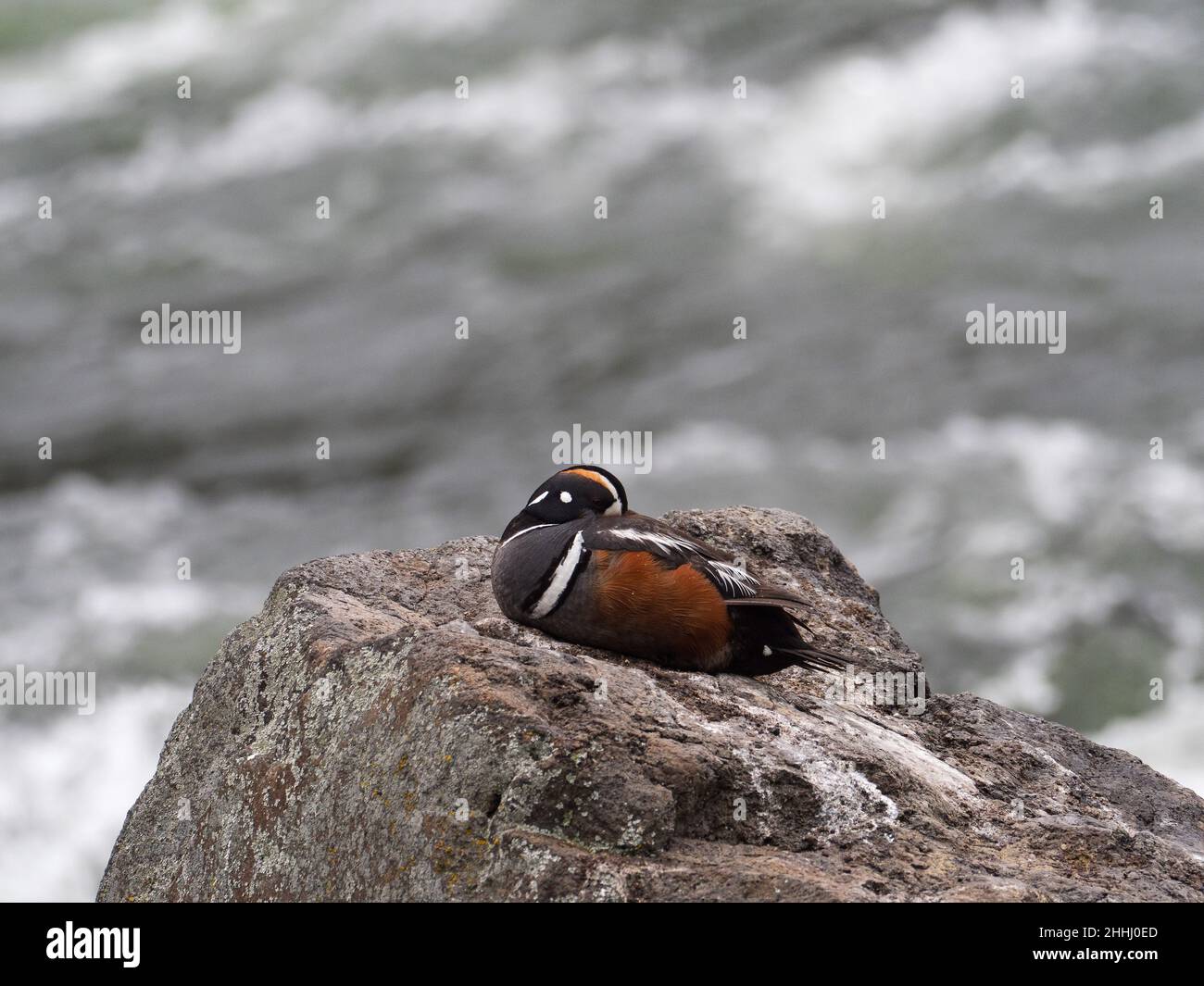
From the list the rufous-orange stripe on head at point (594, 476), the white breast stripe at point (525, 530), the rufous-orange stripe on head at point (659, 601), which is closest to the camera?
the rufous-orange stripe on head at point (659, 601)

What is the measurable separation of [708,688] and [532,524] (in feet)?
3.75

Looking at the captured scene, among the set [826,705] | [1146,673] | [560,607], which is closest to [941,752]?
[826,705]

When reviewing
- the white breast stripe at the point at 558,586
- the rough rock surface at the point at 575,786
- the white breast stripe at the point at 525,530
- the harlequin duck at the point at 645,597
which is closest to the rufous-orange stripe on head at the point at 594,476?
the harlequin duck at the point at 645,597

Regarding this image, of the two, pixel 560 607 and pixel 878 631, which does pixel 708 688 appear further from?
pixel 878 631

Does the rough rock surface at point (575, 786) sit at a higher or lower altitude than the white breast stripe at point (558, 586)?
lower

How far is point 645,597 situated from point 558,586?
0.37 meters

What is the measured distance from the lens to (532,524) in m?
6.87

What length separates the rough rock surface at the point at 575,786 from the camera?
5.25 meters

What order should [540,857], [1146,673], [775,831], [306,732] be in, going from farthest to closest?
1. [1146,673]
2. [306,732]
3. [775,831]
4. [540,857]

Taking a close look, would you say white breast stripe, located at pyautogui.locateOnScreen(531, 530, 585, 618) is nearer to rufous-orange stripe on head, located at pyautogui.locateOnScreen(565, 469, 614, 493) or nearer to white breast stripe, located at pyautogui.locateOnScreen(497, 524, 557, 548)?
white breast stripe, located at pyautogui.locateOnScreen(497, 524, 557, 548)

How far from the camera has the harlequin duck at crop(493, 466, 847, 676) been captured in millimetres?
6383

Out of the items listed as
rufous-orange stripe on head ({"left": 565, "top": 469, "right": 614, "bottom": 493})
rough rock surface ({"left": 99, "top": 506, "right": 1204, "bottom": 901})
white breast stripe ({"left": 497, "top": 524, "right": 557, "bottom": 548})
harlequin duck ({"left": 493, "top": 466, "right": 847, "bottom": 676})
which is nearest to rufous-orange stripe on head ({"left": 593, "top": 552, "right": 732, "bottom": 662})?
harlequin duck ({"left": 493, "top": 466, "right": 847, "bottom": 676})

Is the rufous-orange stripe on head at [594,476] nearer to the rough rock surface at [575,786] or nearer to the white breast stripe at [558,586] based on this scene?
the white breast stripe at [558,586]

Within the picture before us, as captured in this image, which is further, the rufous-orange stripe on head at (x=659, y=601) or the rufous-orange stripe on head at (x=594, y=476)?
the rufous-orange stripe on head at (x=594, y=476)
